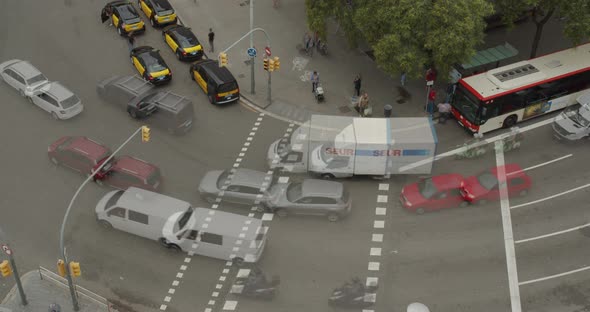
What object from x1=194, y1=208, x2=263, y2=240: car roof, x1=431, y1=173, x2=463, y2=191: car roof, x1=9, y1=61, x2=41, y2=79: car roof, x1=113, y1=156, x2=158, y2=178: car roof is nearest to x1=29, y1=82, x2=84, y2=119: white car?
x1=9, y1=61, x2=41, y2=79: car roof

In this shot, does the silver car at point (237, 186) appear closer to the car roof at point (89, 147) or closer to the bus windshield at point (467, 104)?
the car roof at point (89, 147)

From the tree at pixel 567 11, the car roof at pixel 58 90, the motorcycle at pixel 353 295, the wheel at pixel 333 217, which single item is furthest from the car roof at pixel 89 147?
the tree at pixel 567 11

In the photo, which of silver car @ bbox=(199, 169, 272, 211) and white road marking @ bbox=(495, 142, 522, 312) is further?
silver car @ bbox=(199, 169, 272, 211)

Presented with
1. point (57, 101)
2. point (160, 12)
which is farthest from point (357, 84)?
point (57, 101)

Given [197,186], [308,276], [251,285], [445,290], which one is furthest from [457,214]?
[197,186]

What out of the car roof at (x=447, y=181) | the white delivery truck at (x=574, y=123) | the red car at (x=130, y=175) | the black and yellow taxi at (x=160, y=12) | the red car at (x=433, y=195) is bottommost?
the red car at (x=130, y=175)

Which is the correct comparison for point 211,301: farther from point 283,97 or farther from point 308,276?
point 283,97

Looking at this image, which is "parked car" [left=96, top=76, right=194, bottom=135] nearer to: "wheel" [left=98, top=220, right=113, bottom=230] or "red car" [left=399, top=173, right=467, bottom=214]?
"wheel" [left=98, top=220, right=113, bottom=230]
